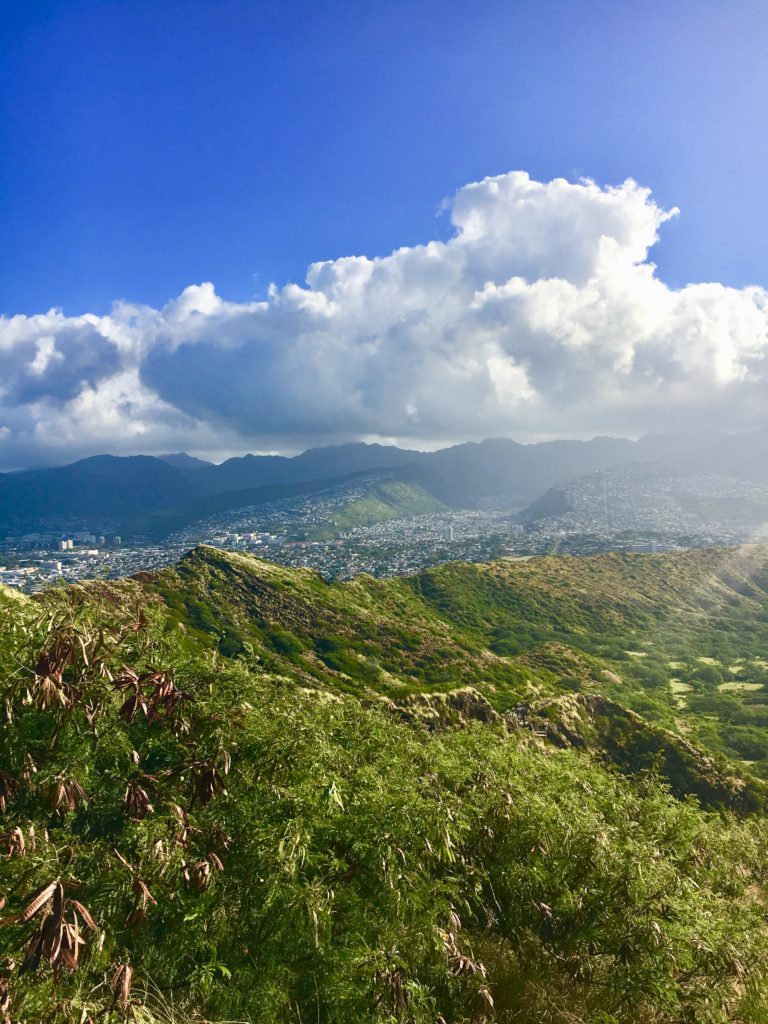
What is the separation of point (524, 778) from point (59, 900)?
1300 cm

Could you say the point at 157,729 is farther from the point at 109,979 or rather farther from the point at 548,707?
the point at 548,707

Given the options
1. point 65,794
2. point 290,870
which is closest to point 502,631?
point 290,870

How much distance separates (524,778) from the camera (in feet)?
49.8

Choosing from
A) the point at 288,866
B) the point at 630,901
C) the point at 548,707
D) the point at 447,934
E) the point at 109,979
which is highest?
the point at 288,866

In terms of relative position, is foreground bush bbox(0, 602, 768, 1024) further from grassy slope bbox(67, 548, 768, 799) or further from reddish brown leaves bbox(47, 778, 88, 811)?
grassy slope bbox(67, 548, 768, 799)

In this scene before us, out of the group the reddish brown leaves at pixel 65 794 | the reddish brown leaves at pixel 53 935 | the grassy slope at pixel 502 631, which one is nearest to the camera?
the reddish brown leaves at pixel 53 935

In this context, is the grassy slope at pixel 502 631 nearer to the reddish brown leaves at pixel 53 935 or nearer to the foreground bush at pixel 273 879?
the foreground bush at pixel 273 879

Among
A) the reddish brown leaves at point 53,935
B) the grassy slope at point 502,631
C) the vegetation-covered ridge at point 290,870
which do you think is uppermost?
the reddish brown leaves at point 53,935

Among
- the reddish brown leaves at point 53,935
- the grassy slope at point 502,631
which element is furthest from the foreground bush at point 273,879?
the grassy slope at point 502,631

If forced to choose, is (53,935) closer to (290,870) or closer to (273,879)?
(273,879)

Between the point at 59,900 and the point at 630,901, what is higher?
the point at 59,900

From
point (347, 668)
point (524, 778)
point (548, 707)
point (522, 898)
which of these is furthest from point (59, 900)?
point (347, 668)

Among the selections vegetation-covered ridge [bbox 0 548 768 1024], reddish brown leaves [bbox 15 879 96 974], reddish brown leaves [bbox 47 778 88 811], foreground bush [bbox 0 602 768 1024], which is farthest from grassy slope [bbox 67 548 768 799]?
reddish brown leaves [bbox 15 879 96 974]

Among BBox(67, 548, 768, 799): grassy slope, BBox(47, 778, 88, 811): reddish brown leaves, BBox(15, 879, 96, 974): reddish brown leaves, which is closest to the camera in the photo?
BBox(15, 879, 96, 974): reddish brown leaves
